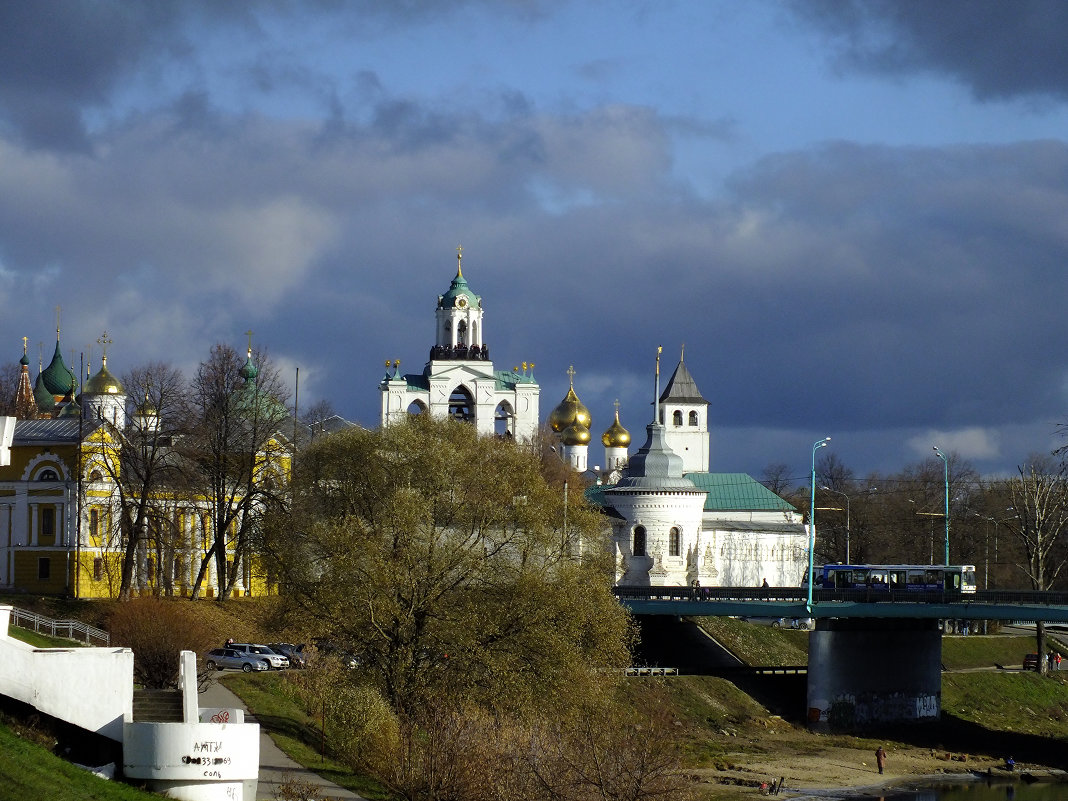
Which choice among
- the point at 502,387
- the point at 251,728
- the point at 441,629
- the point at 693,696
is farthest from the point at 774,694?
the point at 502,387

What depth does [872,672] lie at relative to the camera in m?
61.8

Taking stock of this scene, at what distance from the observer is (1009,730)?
61.1m

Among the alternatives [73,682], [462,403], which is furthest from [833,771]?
[462,403]

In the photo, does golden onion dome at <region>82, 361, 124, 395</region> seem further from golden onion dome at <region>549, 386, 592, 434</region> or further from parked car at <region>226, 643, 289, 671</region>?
golden onion dome at <region>549, 386, 592, 434</region>

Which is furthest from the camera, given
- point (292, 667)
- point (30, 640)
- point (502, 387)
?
point (502, 387)

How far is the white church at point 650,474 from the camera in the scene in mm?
87812

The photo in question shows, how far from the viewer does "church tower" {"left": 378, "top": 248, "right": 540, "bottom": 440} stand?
345 ft

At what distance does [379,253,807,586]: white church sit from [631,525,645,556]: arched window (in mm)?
50

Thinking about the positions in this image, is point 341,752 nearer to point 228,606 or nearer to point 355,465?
point 355,465

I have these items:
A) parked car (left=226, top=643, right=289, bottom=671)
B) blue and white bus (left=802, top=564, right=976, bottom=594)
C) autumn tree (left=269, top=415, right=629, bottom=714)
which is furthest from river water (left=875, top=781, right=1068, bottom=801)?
parked car (left=226, top=643, right=289, bottom=671)

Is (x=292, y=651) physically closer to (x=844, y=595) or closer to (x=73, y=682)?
(x=844, y=595)

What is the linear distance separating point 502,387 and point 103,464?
45.6m

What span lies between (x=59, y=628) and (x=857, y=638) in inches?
1075

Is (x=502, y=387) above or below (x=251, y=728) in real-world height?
above
